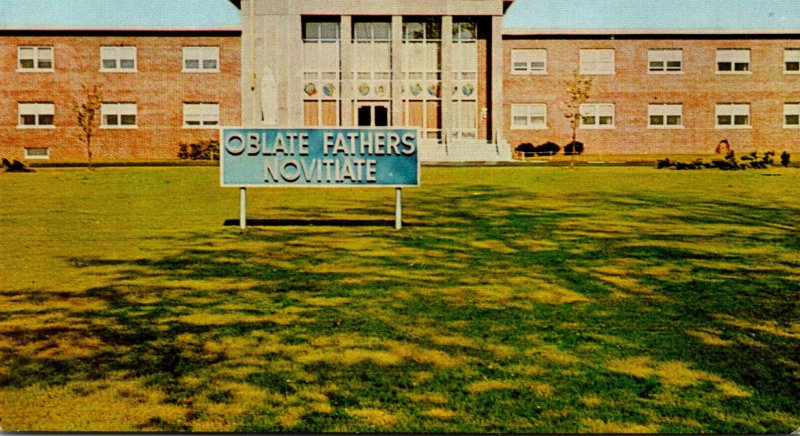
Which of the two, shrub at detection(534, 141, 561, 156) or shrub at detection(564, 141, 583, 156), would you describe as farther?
shrub at detection(564, 141, 583, 156)

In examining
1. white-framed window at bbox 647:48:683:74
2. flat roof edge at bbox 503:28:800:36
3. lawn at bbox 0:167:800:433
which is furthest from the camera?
white-framed window at bbox 647:48:683:74

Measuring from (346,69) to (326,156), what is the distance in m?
35.3

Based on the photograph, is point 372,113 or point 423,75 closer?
point 372,113

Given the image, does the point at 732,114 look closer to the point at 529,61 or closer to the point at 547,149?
the point at 547,149

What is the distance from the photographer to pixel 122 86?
4869 centimetres

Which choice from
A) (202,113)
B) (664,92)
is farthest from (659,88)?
(202,113)

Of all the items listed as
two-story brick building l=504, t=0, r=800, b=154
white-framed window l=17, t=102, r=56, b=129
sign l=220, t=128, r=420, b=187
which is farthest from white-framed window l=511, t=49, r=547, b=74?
sign l=220, t=128, r=420, b=187

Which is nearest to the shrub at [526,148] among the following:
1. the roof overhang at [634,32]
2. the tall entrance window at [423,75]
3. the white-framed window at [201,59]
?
the tall entrance window at [423,75]

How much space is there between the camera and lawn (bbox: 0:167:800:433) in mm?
4996

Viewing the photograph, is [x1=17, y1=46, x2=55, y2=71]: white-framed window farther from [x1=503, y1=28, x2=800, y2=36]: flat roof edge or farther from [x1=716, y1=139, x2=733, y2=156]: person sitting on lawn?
[x1=716, y1=139, x2=733, y2=156]: person sitting on lawn

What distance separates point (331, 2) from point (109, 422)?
45206 mm

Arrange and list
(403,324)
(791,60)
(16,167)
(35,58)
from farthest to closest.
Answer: (791,60) < (35,58) < (16,167) < (403,324)

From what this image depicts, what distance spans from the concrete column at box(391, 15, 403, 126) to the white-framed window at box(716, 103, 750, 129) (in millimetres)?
18990

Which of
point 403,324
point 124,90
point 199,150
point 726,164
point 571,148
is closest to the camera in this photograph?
point 403,324
